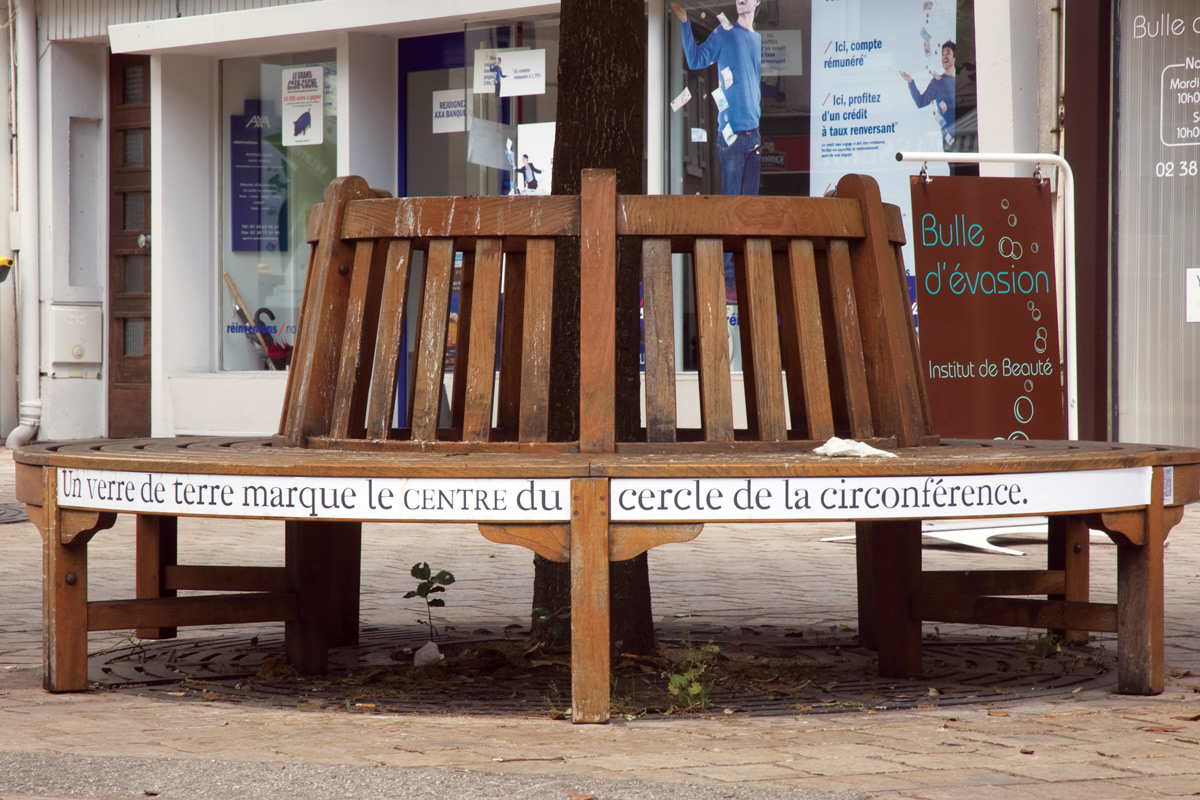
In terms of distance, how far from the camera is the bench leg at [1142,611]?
4.08 meters

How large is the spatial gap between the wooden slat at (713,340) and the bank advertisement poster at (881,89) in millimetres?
6665

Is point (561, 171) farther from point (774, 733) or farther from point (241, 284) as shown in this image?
point (241, 284)

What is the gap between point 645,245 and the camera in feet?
13.3

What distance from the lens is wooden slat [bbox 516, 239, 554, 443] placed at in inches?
159

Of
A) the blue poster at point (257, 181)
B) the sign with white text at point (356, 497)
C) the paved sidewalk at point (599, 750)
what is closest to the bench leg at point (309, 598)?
the paved sidewalk at point (599, 750)

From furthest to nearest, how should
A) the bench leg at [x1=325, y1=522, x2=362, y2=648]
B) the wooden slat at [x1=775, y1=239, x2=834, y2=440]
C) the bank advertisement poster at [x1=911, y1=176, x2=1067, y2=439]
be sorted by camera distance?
1. the bank advertisement poster at [x1=911, y1=176, x2=1067, y2=439]
2. the bench leg at [x1=325, y1=522, x2=362, y2=648]
3. the wooden slat at [x1=775, y1=239, x2=834, y2=440]

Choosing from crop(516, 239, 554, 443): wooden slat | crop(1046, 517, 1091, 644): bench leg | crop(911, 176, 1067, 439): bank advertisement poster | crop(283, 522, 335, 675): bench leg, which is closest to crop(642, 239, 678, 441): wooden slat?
crop(516, 239, 554, 443): wooden slat

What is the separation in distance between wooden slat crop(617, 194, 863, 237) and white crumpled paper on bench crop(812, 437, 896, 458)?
1.96 feet

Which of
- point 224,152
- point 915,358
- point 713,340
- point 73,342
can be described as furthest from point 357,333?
point 73,342

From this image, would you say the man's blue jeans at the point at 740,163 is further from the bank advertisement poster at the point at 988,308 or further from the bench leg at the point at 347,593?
the bench leg at the point at 347,593

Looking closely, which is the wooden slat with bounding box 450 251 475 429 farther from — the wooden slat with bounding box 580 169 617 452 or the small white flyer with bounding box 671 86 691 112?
the small white flyer with bounding box 671 86 691 112

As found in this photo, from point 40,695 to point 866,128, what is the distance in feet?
25.9

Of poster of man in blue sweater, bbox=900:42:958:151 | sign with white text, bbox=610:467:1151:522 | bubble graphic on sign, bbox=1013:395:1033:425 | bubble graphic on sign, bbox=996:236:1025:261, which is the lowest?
sign with white text, bbox=610:467:1151:522

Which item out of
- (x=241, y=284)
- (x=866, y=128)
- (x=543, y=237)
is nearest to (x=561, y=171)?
(x=543, y=237)
